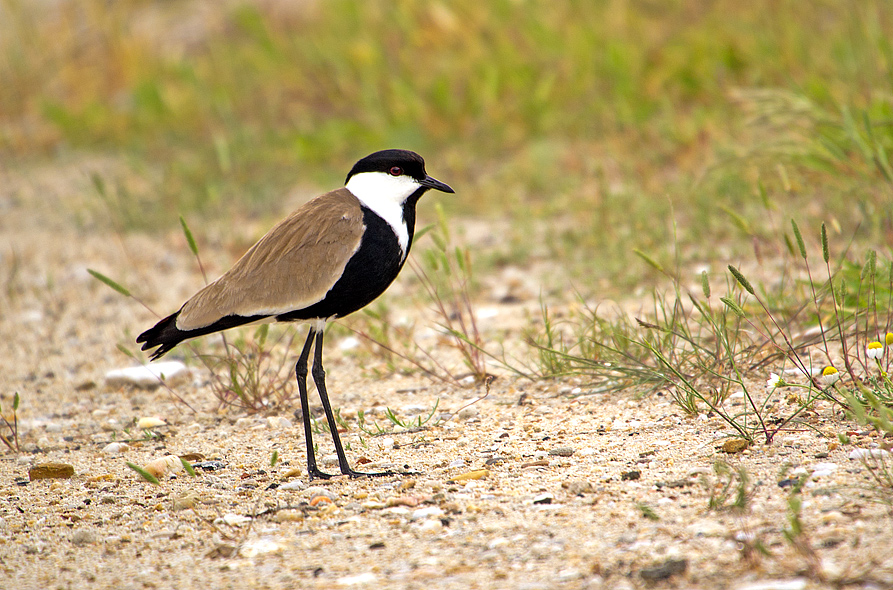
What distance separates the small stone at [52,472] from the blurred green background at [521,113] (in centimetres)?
243

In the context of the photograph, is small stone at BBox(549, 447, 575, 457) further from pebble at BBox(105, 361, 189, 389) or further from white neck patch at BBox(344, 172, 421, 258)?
pebble at BBox(105, 361, 189, 389)

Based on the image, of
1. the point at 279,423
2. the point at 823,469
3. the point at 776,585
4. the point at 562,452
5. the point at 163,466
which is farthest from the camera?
the point at 279,423

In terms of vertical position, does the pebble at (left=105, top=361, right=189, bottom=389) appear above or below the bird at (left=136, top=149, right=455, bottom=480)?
below

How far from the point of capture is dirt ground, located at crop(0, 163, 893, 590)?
2438mm

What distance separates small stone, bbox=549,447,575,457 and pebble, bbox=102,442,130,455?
5.99 feet

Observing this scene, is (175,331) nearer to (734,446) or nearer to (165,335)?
(165,335)

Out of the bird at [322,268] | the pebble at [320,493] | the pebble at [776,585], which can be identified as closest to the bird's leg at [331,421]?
the bird at [322,268]

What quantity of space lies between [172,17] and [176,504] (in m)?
9.26

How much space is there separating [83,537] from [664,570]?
1830 mm

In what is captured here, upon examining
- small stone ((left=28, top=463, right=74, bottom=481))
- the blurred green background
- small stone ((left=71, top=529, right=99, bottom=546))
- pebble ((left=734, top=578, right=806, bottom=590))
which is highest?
the blurred green background

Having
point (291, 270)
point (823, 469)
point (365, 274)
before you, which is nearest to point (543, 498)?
point (823, 469)

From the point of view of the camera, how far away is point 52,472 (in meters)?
3.50

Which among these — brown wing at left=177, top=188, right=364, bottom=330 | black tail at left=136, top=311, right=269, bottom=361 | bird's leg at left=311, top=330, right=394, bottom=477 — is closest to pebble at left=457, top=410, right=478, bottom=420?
bird's leg at left=311, top=330, right=394, bottom=477

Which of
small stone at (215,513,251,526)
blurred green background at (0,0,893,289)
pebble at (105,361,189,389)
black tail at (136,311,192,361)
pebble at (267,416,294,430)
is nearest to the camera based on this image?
small stone at (215,513,251,526)
